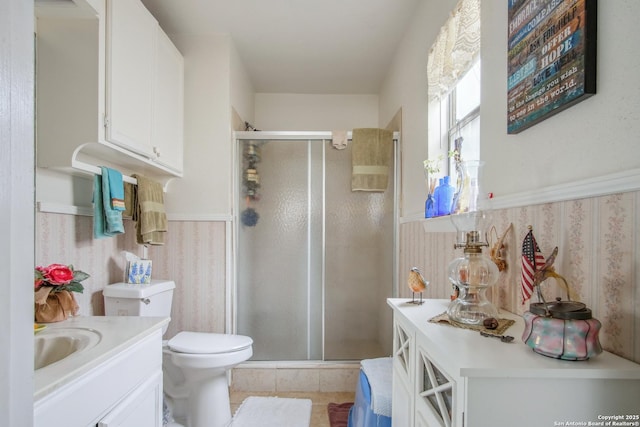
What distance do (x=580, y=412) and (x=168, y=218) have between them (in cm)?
238

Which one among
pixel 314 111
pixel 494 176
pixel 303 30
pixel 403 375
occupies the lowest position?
pixel 403 375

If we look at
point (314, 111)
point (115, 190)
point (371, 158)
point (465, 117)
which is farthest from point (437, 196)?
point (314, 111)

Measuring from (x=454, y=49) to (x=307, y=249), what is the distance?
1665 mm

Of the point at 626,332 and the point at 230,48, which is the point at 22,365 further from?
the point at 230,48

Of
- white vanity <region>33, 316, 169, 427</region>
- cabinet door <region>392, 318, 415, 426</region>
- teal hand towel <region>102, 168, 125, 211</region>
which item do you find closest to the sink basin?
white vanity <region>33, 316, 169, 427</region>

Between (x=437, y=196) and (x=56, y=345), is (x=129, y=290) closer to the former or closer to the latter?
(x=56, y=345)

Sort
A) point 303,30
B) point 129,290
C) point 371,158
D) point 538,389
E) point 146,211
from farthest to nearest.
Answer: point 371,158
point 303,30
point 146,211
point 129,290
point 538,389

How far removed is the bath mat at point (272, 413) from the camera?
6.70 ft

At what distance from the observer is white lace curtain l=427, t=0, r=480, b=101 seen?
4.45 feet

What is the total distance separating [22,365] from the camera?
0.42m

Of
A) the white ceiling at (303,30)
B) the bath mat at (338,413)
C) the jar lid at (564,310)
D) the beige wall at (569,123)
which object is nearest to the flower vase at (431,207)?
the beige wall at (569,123)

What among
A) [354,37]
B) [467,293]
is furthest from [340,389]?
[354,37]

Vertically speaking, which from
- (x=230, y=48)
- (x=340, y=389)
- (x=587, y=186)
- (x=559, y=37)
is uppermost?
(x=230, y=48)

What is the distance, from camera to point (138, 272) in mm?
1983
